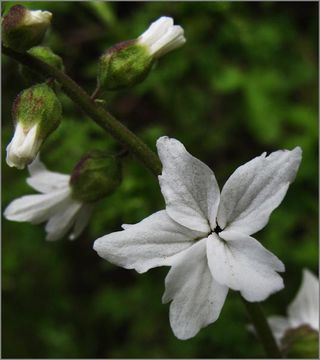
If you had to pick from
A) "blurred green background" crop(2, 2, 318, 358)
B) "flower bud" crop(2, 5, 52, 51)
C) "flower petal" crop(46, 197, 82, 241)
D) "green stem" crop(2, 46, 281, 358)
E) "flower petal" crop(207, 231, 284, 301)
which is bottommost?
"blurred green background" crop(2, 2, 318, 358)

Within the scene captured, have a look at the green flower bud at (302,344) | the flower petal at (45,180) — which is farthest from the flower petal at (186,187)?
the green flower bud at (302,344)

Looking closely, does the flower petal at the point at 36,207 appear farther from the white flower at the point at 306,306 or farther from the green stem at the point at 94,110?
the white flower at the point at 306,306

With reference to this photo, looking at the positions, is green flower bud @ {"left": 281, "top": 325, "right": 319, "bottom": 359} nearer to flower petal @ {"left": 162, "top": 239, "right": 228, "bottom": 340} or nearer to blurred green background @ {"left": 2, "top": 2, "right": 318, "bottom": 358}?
flower petal @ {"left": 162, "top": 239, "right": 228, "bottom": 340}

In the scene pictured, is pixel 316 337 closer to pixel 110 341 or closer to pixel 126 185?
pixel 126 185

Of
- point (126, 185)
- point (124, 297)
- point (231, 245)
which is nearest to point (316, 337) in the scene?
point (231, 245)

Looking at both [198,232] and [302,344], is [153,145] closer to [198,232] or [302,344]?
[302,344]

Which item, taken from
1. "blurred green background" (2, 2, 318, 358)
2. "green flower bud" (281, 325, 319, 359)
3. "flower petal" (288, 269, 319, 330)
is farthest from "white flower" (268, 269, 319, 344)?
"blurred green background" (2, 2, 318, 358)
